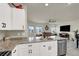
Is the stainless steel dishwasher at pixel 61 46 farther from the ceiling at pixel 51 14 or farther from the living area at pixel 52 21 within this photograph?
the ceiling at pixel 51 14

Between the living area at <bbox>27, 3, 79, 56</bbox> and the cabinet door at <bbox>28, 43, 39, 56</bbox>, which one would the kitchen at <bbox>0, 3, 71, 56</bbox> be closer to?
the cabinet door at <bbox>28, 43, 39, 56</bbox>

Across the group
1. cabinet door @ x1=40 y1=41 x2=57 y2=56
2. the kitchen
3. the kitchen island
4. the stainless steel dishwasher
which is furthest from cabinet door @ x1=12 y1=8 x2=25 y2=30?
the stainless steel dishwasher

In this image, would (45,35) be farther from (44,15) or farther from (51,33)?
(44,15)

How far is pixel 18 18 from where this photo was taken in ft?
9.82

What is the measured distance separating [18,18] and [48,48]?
46.6 inches

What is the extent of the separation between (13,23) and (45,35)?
3.35ft

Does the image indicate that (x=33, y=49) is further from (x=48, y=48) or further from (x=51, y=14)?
(x=51, y=14)

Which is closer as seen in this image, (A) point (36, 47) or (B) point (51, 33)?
(A) point (36, 47)

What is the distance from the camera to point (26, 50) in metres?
2.51

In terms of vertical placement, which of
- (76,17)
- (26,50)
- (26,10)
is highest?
(26,10)

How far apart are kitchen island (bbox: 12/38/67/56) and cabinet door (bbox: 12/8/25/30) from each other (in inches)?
23.5

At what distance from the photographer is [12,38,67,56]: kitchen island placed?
2.44 meters

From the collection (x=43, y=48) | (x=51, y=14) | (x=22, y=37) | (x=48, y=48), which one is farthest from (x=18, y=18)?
Result: (x=48, y=48)

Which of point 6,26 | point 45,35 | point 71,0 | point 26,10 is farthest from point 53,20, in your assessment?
point 71,0
